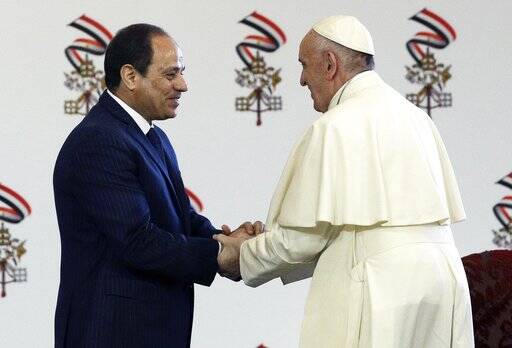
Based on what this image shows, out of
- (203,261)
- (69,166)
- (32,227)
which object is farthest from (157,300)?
(32,227)

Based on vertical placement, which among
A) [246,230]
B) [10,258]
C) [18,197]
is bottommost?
[10,258]

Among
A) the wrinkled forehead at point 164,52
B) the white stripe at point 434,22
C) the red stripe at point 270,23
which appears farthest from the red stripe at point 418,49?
the wrinkled forehead at point 164,52

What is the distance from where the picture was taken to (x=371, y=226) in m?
3.05

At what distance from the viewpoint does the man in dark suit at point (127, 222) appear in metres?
3.11

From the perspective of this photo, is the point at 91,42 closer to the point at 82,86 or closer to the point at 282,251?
the point at 82,86

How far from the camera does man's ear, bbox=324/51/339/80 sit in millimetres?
3166

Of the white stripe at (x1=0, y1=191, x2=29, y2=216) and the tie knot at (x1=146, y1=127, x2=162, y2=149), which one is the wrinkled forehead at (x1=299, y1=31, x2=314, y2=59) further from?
the white stripe at (x1=0, y1=191, x2=29, y2=216)

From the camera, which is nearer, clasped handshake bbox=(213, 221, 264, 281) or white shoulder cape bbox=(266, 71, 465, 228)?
white shoulder cape bbox=(266, 71, 465, 228)

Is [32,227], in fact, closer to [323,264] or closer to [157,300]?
[157,300]

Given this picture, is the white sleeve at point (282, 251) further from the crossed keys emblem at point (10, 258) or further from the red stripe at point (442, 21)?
the red stripe at point (442, 21)

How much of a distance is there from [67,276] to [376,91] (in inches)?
38.6

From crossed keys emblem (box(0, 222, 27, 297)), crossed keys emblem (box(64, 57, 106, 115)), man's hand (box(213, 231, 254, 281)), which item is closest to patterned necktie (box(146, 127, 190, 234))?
man's hand (box(213, 231, 254, 281))

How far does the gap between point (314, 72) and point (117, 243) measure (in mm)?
708

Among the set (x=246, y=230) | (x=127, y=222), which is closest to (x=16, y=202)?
(x=246, y=230)
